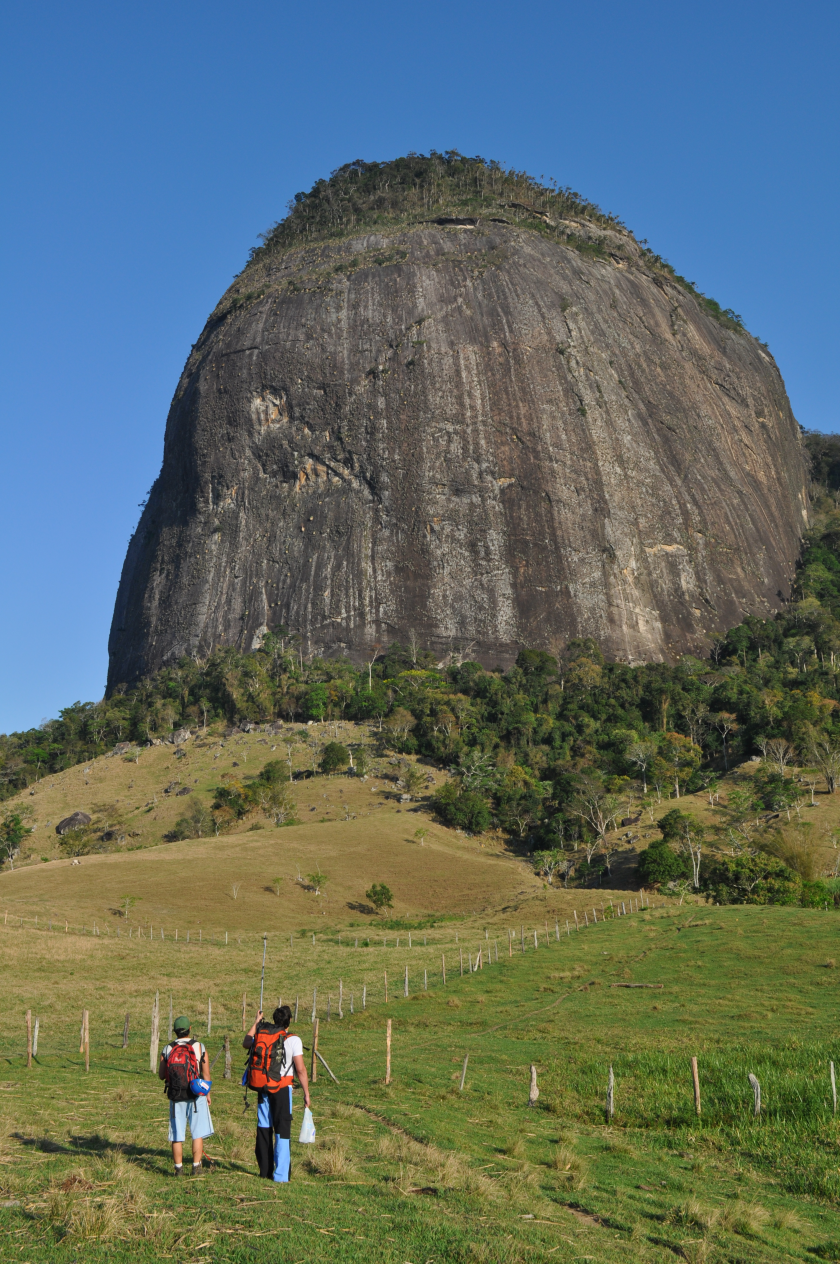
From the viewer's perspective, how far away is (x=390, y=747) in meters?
89.6

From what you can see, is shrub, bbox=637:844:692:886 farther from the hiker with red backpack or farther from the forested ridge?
the hiker with red backpack

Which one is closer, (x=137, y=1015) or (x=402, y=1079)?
(x=402, y=1079)

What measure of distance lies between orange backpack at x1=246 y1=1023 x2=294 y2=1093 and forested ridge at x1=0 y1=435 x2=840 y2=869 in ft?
209

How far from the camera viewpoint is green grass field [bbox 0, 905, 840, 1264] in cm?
860

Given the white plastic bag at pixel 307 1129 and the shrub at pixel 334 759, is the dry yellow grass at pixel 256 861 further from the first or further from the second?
the white plastic bag at pixel 307 1129

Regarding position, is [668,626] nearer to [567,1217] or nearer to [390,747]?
[390,747]

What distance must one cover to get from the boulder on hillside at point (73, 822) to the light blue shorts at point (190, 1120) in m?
72.5

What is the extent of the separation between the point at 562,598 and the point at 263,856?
168 feet

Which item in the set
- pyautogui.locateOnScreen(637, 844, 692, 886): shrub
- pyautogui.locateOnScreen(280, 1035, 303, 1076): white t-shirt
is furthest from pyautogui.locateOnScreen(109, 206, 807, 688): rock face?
pyautogui.locateOnScreen(280, 1035, 303, 1076): white t-shirt

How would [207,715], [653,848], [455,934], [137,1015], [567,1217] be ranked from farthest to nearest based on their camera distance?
[207,715]
[653,848]
[455,934]
[137,1015]
[567,1217]

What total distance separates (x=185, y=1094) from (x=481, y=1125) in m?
5.99

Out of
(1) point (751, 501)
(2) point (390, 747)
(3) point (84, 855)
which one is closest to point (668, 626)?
(1) point (751, 501)

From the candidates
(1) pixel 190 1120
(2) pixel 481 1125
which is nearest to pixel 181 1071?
(1) pixel 190 1120

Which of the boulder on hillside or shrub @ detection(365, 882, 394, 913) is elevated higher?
the boulder on hillside
